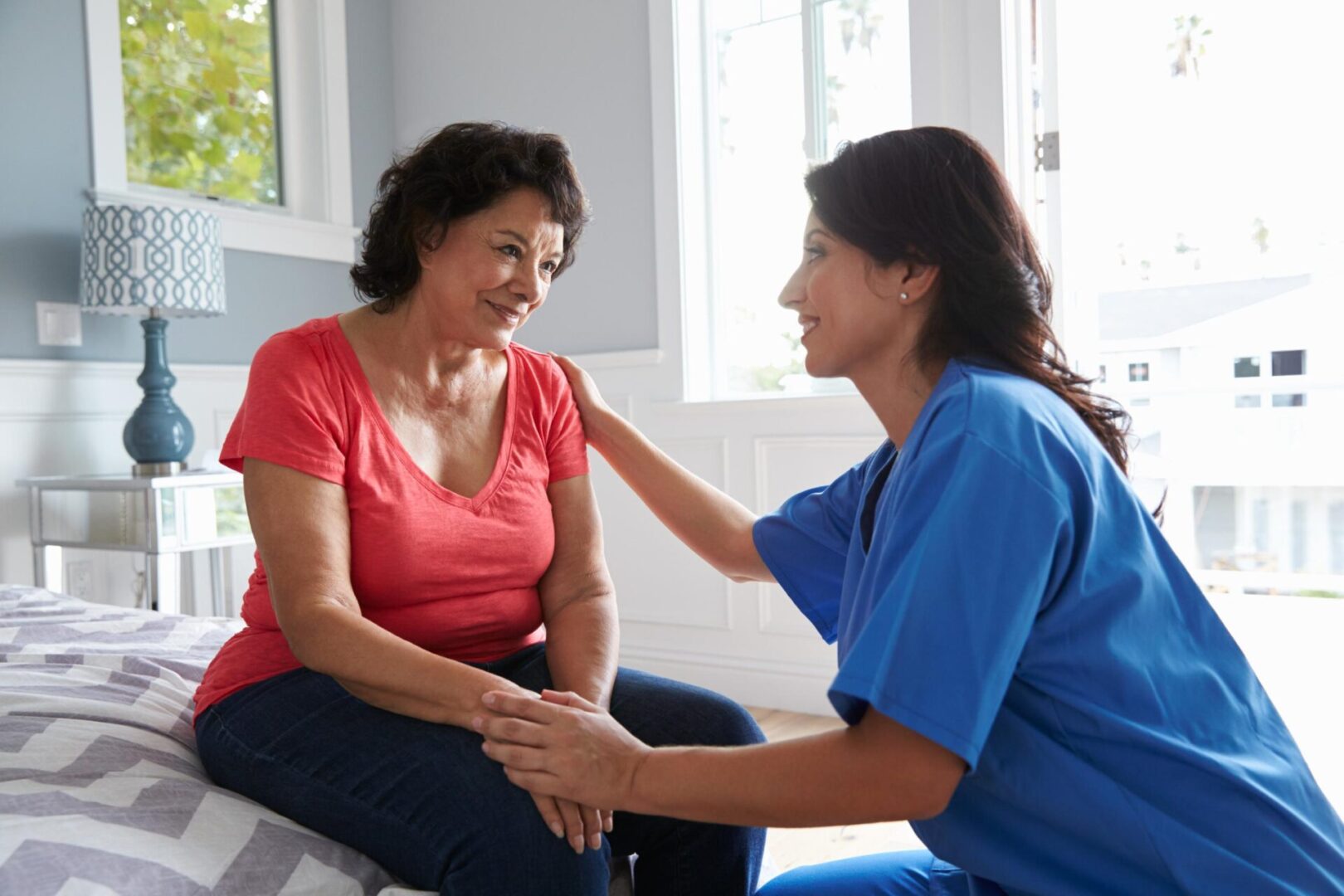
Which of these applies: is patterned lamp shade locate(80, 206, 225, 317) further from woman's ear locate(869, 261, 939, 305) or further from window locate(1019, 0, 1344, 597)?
woman's ear locate(869, 261, 939, 305)

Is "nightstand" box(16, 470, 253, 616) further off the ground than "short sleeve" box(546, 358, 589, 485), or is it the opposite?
"short sleeve" box(546, 358, 589, 485)

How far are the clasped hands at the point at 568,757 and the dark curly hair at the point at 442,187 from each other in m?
0.63

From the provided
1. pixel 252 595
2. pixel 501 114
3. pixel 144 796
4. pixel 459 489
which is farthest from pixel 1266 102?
pixel 144 796

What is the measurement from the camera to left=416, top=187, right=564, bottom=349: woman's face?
4.51 ft

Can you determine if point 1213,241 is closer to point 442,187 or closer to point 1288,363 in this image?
point 1288,363

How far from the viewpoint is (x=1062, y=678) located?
789mm

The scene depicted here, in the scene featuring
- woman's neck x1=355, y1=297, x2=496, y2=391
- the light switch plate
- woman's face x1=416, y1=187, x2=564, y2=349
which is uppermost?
the light switch plate

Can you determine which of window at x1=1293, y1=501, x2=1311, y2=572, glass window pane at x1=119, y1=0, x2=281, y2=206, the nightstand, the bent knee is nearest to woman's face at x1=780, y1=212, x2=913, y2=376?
the bent knee

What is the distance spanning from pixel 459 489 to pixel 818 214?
54 cm

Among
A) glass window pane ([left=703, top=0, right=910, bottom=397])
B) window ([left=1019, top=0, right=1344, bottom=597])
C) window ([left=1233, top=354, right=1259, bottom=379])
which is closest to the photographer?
window ([left=1019, top=0, right=1344, bottom=597])

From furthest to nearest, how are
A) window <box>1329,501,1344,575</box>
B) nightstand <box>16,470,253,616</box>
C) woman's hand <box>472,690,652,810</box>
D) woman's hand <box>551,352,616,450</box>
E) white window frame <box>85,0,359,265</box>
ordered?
window <box>1329,501,1344,575</box>
white window frame <box>85,0,359,265</box>
nightstand <box>16,470,253,616</box>
woman's hand <box>551,352,616,450</box>
woman's hand <box>472,690,652,810</box>

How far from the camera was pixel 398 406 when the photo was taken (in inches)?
51.7

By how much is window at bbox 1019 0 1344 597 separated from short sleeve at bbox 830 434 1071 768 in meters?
1.91

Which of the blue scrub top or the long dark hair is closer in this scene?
the blue scrub top
